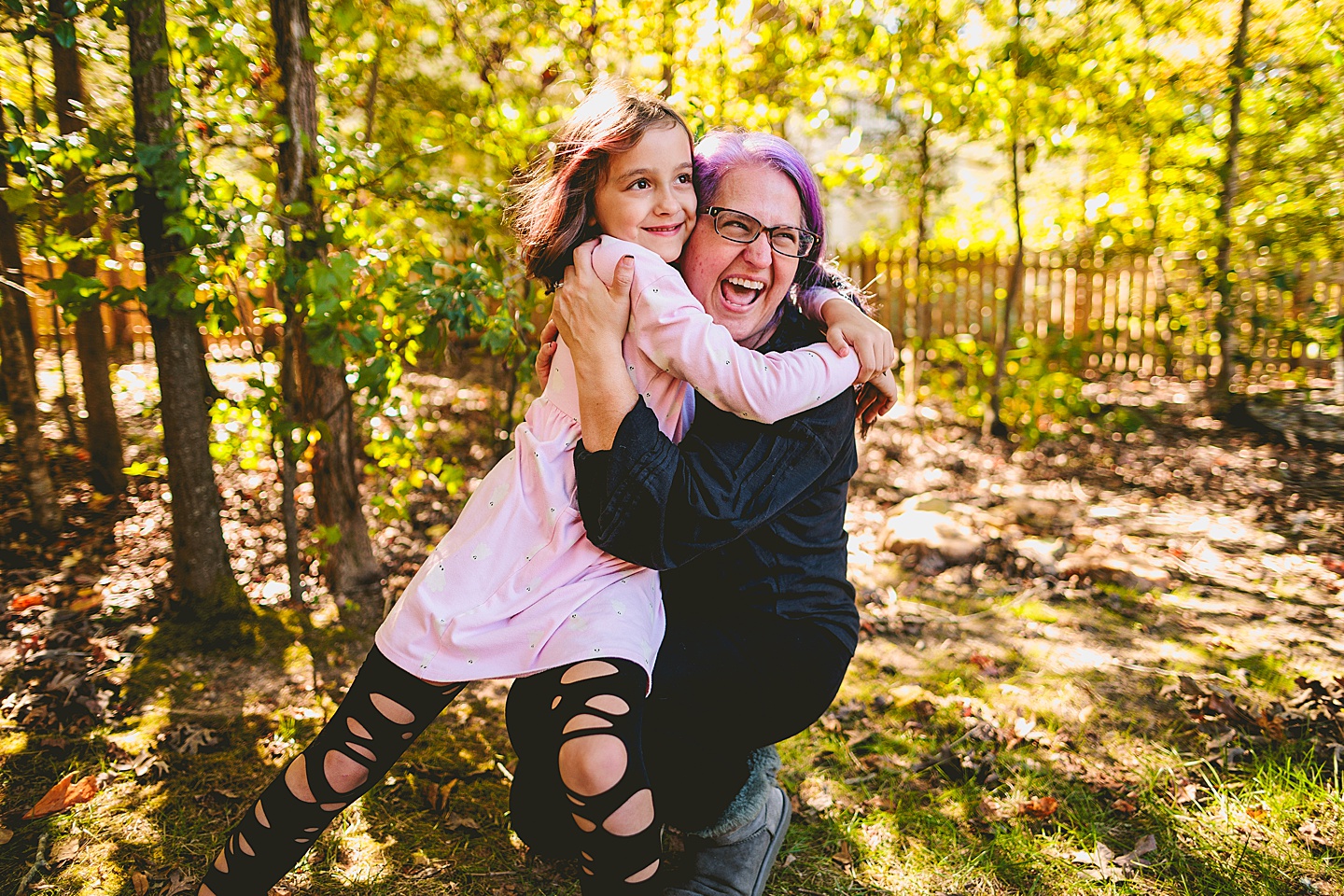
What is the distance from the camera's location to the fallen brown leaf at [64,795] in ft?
6.93

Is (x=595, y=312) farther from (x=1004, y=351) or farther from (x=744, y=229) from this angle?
(x=1004, y=351)

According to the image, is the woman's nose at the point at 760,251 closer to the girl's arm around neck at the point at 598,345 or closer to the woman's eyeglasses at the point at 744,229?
the woman's eyeglasses at the point at 744,229

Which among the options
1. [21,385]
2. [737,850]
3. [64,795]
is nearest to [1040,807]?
[737,850]

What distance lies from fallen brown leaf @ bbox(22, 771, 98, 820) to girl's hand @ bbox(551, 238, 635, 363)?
1.83m

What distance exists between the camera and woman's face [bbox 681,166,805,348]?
1861 millimetres

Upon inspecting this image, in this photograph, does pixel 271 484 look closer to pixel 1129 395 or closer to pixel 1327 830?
pixel 1327 830

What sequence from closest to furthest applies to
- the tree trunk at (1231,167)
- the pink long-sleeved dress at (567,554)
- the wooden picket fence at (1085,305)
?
the pink long-sleeved dress at (567,554) → the tree trunk at (1231,167) → the wooden picket fence at (1085,305)

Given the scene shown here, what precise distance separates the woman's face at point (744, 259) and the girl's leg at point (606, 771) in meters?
0.84

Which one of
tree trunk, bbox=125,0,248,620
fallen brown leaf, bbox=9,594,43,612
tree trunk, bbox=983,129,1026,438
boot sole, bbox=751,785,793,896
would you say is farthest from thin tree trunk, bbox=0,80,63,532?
tree trunk, bbox=983,129,1026,438

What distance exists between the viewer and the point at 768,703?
71.0 inches

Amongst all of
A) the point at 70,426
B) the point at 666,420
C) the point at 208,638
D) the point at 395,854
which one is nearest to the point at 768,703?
the point at 666,420

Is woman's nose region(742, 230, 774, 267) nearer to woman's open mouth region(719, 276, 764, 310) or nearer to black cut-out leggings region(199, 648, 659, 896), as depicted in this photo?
woman's open mouth region(719, 276, 764, 310)

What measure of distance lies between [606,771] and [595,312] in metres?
0.89

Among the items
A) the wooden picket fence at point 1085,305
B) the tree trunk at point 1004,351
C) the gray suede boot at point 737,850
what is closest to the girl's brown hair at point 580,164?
the gray suede boot at point 737,850
